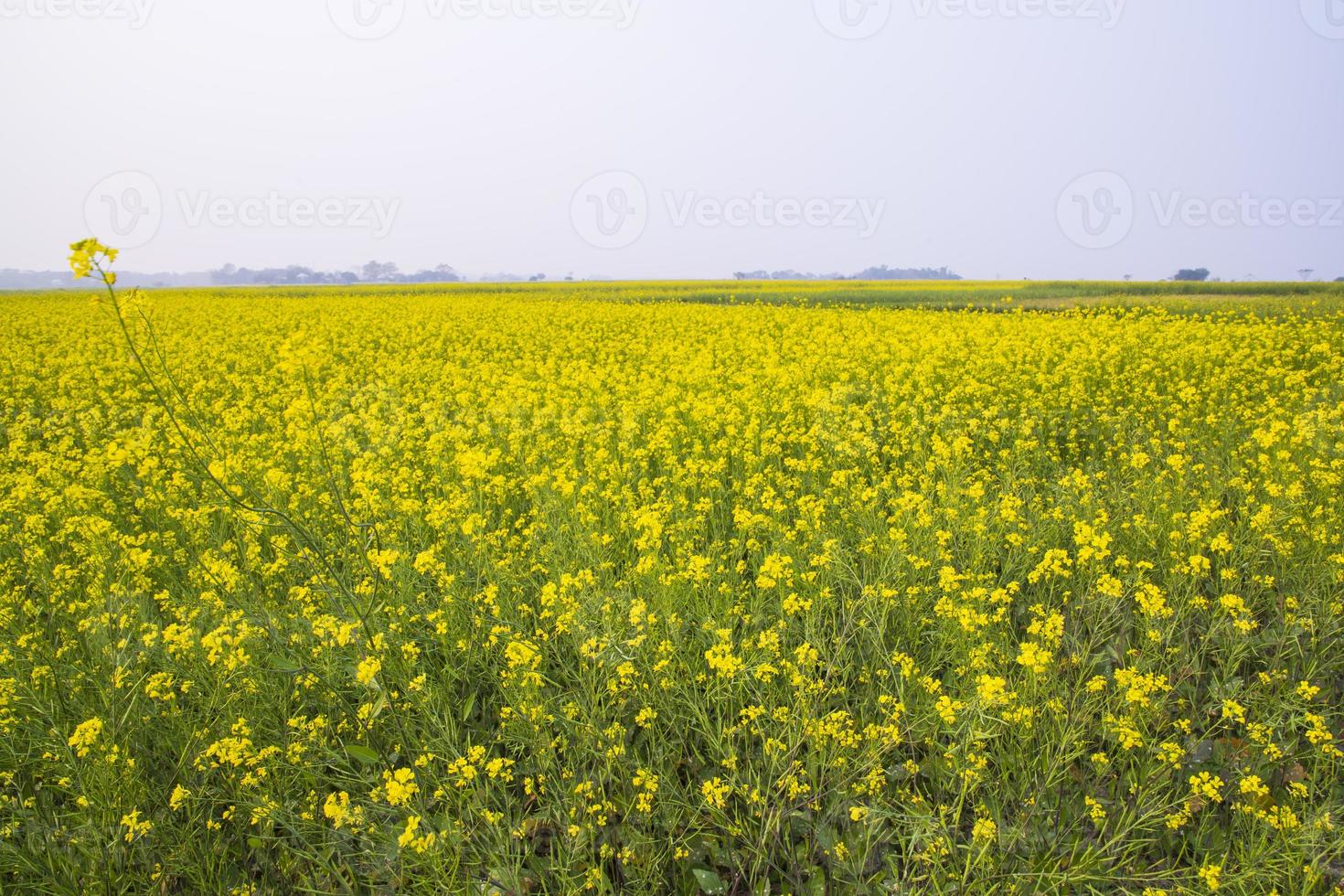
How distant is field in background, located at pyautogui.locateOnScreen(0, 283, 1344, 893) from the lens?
7.66 feet

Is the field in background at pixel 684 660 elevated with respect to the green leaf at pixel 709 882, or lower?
elevated

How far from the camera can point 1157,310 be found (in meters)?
14.3

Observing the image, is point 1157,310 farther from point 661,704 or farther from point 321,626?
point 321,626

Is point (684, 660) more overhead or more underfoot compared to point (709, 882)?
more overhead

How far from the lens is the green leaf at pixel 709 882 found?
2275 mm

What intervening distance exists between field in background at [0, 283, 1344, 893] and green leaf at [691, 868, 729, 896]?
0.03 feet

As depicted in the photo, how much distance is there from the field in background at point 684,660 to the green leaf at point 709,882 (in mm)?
11

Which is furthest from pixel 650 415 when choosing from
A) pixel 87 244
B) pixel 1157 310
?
pixel 1157 310

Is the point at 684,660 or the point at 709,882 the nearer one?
the point at 709,882

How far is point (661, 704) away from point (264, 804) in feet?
5.02

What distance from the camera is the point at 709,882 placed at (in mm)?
2281

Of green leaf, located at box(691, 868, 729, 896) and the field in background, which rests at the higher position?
the field in background

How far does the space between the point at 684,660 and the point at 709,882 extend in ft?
3.00

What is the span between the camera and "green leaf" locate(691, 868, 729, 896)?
7.47 ft
